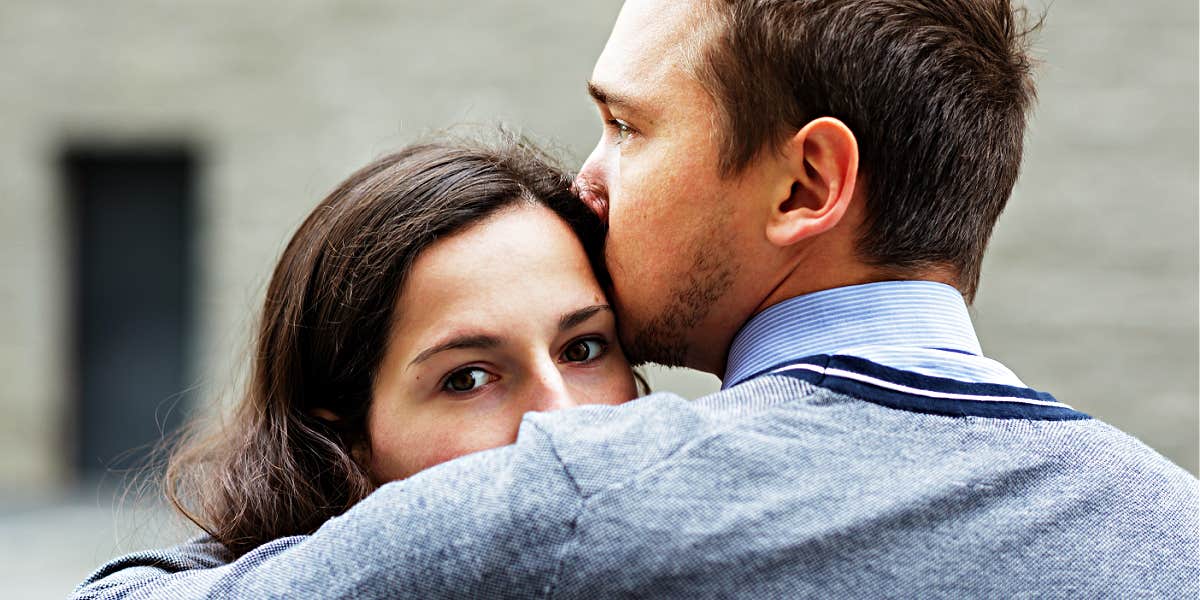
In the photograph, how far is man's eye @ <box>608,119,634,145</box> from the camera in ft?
6.79

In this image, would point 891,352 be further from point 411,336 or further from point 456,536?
point 411,336

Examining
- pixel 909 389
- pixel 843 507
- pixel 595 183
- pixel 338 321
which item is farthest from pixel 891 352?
pixel 338 321

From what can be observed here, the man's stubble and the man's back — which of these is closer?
the man's back

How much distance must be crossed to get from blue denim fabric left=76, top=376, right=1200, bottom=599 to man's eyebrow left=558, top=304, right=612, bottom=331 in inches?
21.2

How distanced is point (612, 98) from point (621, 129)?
2.3 inches

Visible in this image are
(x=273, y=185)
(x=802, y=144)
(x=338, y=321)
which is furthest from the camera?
(x=273, y=185)

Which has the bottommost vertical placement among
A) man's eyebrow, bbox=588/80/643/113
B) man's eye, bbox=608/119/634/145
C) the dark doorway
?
the dark doorway

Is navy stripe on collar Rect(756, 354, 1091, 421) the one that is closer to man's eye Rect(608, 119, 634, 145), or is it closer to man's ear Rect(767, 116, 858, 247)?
man's ear Rect(767, 116, 858, 247)

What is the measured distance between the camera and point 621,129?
2.10 m

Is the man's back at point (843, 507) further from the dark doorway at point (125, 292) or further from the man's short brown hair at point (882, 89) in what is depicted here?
the dark doorway at point (125, 292)

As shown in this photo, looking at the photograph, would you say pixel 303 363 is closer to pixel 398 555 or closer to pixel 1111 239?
pixel 398 555

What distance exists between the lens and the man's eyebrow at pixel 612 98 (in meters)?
2.03

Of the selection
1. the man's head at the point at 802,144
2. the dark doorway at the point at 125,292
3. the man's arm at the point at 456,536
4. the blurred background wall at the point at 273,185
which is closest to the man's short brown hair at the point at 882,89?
the man's head at the point at 802,144

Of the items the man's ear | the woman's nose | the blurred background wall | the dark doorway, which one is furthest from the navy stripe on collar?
the dark doorway
